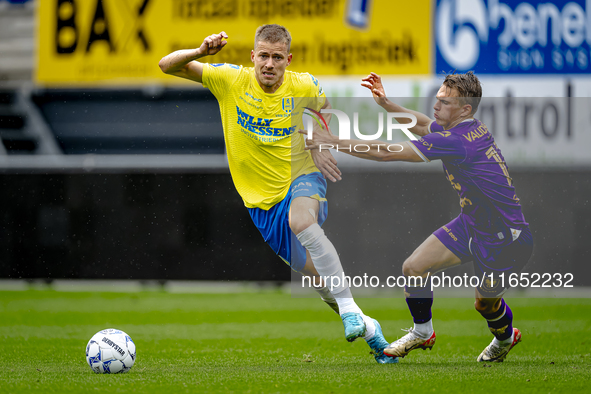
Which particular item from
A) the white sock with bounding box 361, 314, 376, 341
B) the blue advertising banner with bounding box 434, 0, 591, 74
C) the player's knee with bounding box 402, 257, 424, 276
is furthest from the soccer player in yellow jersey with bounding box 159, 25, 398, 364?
the blue advertising banner with bounding box 434, 0, 591, 74

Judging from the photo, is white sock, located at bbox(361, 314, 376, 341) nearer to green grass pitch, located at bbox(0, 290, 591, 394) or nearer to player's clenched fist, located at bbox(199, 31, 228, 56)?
green grass pitch, located at bbox(0, 290, 591, 394)

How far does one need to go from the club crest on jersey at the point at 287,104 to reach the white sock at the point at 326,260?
879 mm

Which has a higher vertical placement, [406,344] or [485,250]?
[485,250]

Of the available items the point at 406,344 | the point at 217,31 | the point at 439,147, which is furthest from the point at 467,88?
the point at 217,31

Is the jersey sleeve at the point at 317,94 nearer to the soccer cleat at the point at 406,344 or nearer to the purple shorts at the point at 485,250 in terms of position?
the purple shorts at the point at 485,250

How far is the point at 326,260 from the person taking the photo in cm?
441

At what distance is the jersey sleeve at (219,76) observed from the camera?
15.6 ft

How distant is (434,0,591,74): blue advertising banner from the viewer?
32.8 feet

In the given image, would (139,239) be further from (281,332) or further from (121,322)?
(281,332)

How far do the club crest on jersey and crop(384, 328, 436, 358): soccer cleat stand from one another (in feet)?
5.65

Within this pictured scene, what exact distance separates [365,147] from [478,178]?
0.77m

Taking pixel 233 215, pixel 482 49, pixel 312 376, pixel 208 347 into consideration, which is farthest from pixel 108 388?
pixel 482 49

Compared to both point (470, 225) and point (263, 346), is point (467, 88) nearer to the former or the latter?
point (470, 225)

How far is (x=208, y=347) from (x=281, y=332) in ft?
3.89
